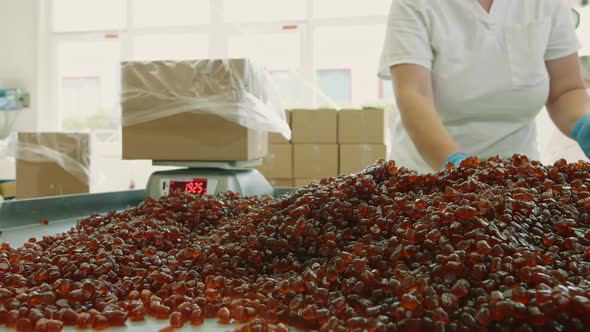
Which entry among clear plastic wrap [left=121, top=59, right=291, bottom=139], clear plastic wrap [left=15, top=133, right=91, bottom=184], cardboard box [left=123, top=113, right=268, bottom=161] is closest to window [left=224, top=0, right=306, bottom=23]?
clear plastic wrap [left=15, top=133, right=91, bottom=184]

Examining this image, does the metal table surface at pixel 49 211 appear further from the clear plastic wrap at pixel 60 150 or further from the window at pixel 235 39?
the window at pixel 235 39

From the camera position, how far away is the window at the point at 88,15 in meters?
5.46

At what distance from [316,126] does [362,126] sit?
30 cm

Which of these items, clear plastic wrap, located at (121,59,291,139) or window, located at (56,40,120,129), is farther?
window, located at (56,40,120,129)

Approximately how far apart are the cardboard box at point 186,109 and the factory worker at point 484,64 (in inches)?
19.9

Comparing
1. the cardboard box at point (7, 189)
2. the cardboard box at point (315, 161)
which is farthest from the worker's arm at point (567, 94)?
the cardboard box at point (7, 189)

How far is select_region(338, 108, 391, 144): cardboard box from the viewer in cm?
324

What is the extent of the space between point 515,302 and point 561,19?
156 centimetres

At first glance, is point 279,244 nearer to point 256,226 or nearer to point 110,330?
point 256,226

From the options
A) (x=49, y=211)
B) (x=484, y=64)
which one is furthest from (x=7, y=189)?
(x=484, y=64)

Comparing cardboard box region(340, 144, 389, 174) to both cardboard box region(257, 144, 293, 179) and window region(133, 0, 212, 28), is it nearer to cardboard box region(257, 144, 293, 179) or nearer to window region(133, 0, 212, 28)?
cardboard box region(257, 144, 293, 179)

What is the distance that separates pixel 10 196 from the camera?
9.11 feet

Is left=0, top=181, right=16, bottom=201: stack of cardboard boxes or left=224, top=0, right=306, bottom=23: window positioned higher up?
left=224, top=0, right=306, bottom=23: window

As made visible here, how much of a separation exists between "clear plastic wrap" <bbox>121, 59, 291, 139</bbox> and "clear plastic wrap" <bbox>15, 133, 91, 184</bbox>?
103 centimetres
